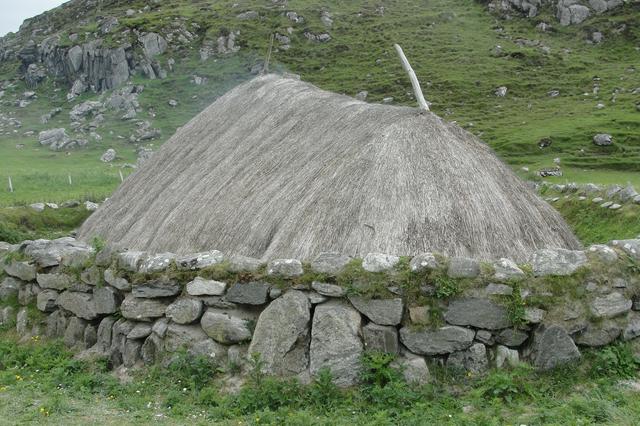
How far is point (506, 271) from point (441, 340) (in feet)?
3.74

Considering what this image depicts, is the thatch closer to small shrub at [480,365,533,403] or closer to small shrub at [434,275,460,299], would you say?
small shrub at [434,275,460,299]

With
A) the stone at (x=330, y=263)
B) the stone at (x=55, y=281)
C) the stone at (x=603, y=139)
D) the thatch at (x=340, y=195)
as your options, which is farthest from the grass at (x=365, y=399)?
the stone at (x=603, y=139)

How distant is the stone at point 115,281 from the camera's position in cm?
903

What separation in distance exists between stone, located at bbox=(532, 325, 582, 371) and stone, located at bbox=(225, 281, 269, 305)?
344 cm

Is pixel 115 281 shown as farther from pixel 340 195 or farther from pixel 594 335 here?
pixel 594 335

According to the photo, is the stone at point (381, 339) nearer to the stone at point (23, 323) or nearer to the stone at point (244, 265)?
the stone at point (244, 265)

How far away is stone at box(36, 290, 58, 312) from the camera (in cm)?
1033

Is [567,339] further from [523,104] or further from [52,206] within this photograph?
[523,104]

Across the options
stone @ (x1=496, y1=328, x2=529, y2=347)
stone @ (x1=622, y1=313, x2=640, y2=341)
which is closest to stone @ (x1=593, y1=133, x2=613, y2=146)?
stone @ (x1=622, y1=313, x2=640, y2=341)

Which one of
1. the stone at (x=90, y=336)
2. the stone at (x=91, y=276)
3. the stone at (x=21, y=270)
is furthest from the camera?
the stone at (x=21, y=270)

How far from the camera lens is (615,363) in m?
7.26

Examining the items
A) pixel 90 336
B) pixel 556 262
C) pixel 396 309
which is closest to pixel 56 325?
pixel 90 336

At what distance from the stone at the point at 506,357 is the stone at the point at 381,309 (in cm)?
125

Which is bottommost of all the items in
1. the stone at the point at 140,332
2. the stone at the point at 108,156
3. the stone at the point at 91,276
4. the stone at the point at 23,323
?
the stone at the point at 108,156
